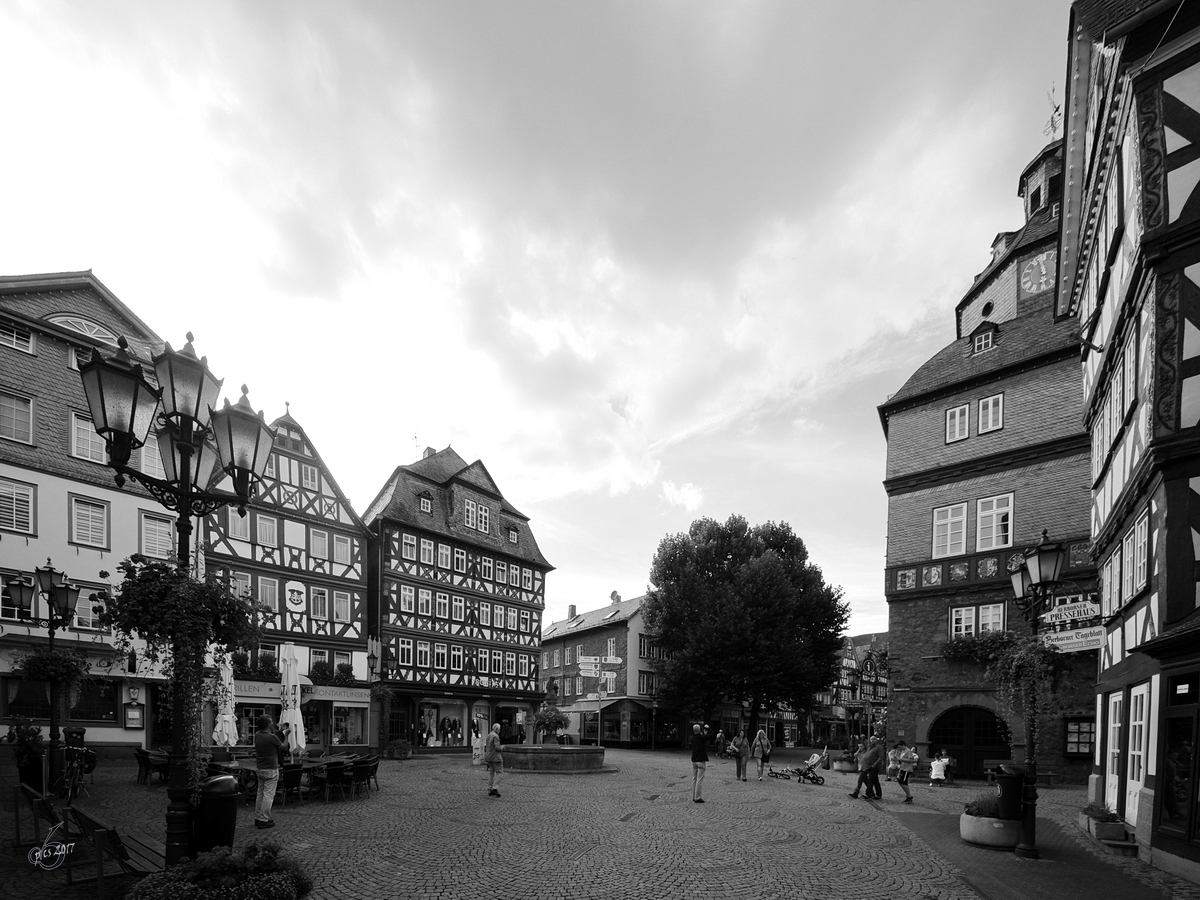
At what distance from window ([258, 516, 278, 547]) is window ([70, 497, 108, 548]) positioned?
662cm

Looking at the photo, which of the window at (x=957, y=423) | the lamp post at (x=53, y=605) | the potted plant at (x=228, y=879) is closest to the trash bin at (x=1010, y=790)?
the potted plant at (x=228, y=879)

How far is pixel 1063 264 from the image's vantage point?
2092 centimetres

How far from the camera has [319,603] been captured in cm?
3375

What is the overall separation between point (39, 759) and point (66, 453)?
45.9 ft

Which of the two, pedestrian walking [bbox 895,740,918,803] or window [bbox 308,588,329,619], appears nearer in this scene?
pedestrian walking [bbox 895,740,918,803]

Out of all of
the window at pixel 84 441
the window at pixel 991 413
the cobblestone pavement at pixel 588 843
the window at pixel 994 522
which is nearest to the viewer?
the cobblestone pavement at pixel 588 843

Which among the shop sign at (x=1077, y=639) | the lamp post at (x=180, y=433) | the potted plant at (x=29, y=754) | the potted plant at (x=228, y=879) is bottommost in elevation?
the potted plant at (x=29, y=754)

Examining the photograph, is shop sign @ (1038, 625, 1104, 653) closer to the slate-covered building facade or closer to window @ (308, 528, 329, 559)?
the slate-covered building facade

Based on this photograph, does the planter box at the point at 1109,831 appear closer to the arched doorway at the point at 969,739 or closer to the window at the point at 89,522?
the arched doorway at the point at 969,739

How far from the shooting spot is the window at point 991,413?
27.4 metres

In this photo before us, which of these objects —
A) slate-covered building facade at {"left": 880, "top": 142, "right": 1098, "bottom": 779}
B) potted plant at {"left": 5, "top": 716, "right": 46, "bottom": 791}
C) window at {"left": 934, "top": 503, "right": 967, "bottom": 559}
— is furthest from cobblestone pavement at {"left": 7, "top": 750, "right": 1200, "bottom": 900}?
window at {"left": 934, "top": 503, "right": 967, "bottom": 559}

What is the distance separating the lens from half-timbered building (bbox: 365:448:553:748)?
3747 centimetres

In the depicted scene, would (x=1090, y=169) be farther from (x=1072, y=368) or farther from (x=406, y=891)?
(x=406, y=891)

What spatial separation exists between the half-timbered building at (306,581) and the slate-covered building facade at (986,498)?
22541mm
